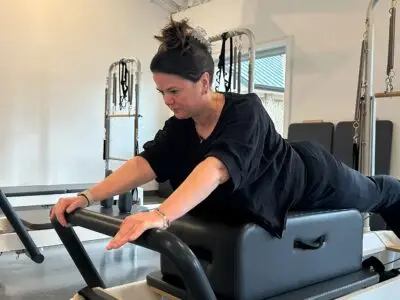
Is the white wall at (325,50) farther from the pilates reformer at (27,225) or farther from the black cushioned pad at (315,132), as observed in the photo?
the pilates reformer at (27,225)

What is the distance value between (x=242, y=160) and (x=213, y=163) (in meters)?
0.08

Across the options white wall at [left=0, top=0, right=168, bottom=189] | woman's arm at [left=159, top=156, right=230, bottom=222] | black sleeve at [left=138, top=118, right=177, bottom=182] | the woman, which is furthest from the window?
woman's arm at [left=159, top=156, right=230, bottom=222]

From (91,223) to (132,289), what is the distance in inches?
17.5

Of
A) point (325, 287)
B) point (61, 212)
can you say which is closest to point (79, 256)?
point (61, 212)

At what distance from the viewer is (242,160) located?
1.07 metres

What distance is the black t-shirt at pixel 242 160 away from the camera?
109 cm

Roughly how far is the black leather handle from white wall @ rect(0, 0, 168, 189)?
16.5 feet

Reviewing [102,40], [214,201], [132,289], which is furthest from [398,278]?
[102,40]

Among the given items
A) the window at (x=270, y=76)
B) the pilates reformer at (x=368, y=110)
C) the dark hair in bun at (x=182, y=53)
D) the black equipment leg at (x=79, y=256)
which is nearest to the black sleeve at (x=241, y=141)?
the dark hair in bun at (x=182, y=53)

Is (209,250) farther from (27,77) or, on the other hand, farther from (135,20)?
(135,20)

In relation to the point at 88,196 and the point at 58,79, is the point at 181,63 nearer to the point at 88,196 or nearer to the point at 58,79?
the point at 88,196

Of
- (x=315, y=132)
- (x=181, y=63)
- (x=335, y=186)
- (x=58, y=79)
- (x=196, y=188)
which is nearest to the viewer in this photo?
(x=196, y=188)

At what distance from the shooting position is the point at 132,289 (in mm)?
1414

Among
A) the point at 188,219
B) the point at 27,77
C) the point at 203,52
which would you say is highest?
the point at 27,77
